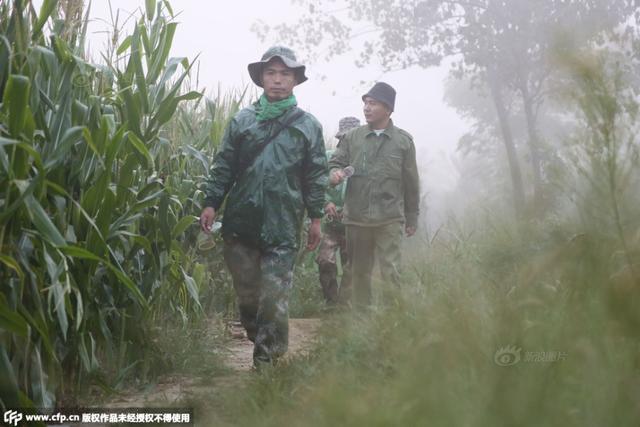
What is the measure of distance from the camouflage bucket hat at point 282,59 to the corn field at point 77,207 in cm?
46

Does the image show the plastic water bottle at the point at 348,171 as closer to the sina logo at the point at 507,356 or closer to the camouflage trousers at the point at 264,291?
the camouflage trousers at the point at 264,291

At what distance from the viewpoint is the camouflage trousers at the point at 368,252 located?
531 cm

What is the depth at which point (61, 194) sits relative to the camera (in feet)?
9.89

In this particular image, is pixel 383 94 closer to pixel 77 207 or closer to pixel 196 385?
pixel 196 385

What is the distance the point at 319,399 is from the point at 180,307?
2.28 metres

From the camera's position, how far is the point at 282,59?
4.19m

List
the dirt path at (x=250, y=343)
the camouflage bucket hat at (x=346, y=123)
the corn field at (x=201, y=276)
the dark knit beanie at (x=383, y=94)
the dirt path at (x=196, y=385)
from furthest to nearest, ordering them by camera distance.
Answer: the camouflage bucket hat at (x=346, y=123)
the dark knit beanie at (x=383, y=94)
the dirt path at (x=250, y=343)
the dirt path at (x=196, y=385)
the corn field at (x=201, y=276)

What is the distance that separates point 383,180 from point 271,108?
57.4 inches

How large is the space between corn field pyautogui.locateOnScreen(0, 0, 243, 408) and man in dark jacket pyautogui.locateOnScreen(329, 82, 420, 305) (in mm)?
1561

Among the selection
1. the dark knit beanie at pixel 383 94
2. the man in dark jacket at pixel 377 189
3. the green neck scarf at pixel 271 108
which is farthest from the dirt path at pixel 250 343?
the dark knit beanie at pixel 383 94

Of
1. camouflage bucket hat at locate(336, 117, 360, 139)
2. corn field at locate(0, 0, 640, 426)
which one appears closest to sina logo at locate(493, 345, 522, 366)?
corn field at locate(0, 0, 640, 426)

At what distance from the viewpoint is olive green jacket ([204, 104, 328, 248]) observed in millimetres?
4082

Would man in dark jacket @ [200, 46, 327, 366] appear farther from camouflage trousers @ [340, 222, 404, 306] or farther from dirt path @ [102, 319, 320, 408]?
camouflage trousers @ [340, 222, 404, 306]

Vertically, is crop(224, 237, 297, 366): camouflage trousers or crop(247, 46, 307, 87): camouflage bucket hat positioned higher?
crop(247, 46, 307, 87): camouflage bucket hat
